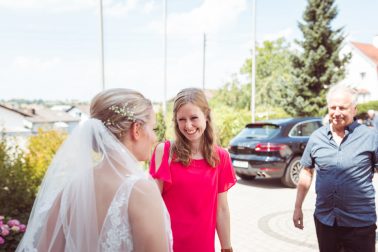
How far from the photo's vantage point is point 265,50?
57.3 metres

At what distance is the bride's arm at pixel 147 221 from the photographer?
1392 mm

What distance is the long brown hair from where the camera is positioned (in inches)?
96.8

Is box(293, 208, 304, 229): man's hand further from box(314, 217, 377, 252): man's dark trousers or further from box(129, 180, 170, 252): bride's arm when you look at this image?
box(129, 180, 170, 252): bride's arm

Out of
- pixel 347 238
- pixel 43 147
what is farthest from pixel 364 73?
pixel 347 238

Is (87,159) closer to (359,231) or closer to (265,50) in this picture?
(359,231)

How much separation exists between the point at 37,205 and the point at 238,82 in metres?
35.7

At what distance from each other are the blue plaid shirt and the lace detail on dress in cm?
192

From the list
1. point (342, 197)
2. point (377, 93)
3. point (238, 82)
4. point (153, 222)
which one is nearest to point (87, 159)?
point (153, 222)

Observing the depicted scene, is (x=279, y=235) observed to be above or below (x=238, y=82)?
below

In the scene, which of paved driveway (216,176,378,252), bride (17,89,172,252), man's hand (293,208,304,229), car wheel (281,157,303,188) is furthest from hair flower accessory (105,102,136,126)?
car wheel (281,157,303,188)

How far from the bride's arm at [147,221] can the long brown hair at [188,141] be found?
1015 mm

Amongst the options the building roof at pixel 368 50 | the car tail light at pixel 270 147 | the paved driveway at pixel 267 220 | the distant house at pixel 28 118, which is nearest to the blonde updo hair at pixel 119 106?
the paved driveway at pixel 267 220

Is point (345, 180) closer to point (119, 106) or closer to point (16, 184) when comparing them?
point (119, 106)

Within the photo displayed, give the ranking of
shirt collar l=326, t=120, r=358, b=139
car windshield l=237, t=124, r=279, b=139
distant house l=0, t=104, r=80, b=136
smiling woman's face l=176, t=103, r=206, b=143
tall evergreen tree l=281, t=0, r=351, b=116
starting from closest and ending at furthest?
smiling woman's face l=176, t=103, r=206, b=143, shirt collar l=326, t=120, r=358, b=139, car windshield l=237, t=124, r=279, b=139, tall evergreen tree l=281, t=0, r=351, b=116, distant house l=0, t=104, r=80, b=136
